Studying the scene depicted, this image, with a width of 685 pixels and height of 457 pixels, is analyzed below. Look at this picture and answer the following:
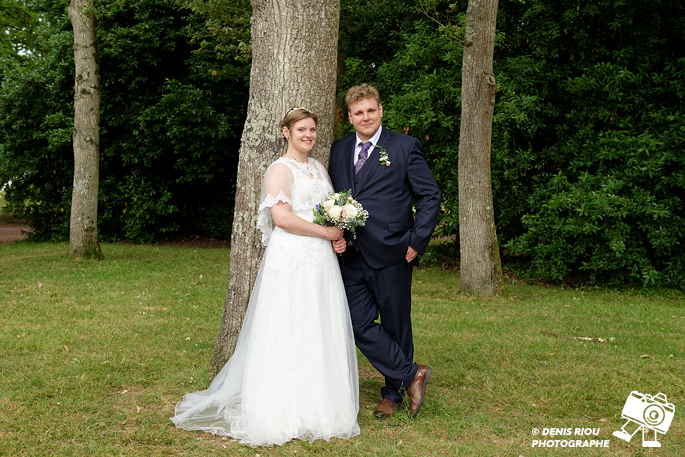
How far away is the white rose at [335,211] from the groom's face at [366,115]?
683 mm

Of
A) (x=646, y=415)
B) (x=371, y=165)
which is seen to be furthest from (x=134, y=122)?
(x=646, y=415)

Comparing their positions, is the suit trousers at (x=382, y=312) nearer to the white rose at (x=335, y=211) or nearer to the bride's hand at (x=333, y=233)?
the bride's hand at (x=333, y=233)

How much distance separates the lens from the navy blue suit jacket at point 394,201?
411 centimetres

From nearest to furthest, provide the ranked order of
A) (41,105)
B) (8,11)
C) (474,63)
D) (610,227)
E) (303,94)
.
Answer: (303,94) < (474,63) < (610,227) < (41,105) < (8,11)

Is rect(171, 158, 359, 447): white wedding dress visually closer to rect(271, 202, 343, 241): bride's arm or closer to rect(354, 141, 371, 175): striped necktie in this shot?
rect(271, 202, 343, 241): bride's arm

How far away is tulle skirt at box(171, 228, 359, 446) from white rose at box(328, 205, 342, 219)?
1.01ft

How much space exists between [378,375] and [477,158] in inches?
200

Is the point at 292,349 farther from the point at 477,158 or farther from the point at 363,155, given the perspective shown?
the point at 477,158

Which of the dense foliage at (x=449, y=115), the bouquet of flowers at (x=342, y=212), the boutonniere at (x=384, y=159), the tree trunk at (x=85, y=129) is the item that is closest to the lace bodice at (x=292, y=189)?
the bouquet of flowers at (x=342, y=212)

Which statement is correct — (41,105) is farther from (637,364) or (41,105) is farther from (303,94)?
(637,364)

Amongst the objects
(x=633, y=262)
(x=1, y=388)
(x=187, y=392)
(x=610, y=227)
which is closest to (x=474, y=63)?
(x=610, y=227)

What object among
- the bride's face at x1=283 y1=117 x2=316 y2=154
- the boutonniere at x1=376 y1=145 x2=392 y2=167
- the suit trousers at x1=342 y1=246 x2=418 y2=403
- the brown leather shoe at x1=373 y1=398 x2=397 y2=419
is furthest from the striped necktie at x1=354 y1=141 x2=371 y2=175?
the brown leather shoe at x1=373 y1=398 x2=397 y2=419

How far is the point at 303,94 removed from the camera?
4.70 meters

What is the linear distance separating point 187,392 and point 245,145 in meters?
2.13
